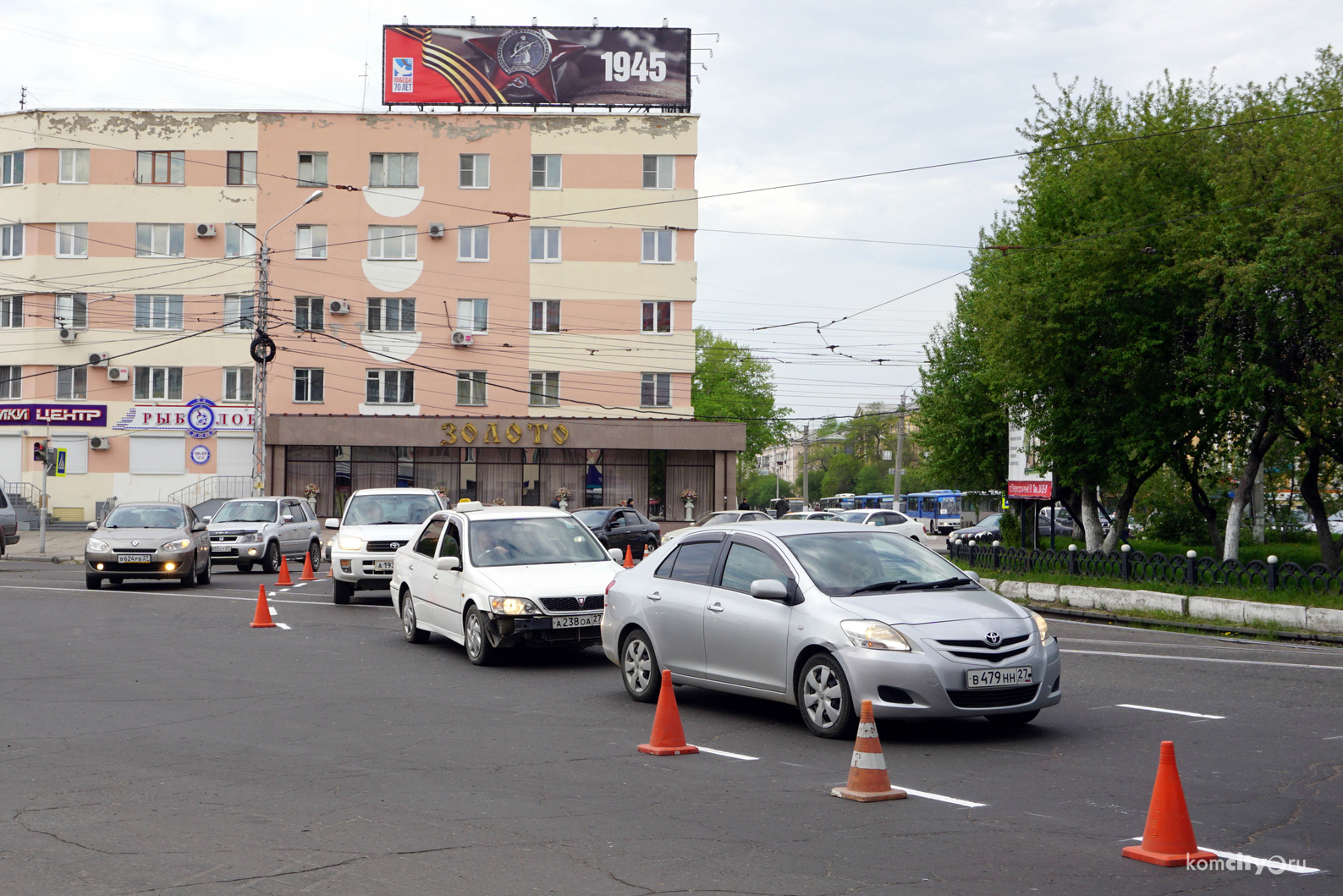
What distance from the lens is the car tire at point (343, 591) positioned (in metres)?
20.9

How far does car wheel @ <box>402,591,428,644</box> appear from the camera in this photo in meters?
15.6

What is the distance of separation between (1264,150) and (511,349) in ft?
114

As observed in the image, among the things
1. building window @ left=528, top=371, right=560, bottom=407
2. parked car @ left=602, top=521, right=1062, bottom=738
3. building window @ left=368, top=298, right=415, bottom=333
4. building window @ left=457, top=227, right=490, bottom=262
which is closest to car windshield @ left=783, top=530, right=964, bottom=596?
parked car @ left=602, top=521, right=1062, bottom=738

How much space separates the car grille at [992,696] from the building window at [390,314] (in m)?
46.0

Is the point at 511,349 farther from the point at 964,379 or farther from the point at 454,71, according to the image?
the point at 964,379

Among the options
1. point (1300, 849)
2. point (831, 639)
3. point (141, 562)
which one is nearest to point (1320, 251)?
point (831, 639)

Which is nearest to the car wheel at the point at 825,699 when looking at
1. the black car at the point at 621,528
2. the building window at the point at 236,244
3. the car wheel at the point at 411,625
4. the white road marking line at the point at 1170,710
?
the white road marking line at the point at 1170,710

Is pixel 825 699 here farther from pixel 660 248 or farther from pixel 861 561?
pixel 660 248

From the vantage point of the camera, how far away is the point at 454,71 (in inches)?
2073

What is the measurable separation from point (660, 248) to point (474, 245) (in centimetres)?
745

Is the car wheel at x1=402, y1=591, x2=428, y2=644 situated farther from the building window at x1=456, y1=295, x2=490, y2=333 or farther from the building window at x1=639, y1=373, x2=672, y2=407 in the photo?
the building window at x1=456, y1=295, x2=490, y2=333

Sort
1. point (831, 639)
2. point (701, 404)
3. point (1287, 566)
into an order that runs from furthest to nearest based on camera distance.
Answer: point (701, 404) < point (1287, 566) < point (831, 639)

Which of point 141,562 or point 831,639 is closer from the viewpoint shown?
point 831,639

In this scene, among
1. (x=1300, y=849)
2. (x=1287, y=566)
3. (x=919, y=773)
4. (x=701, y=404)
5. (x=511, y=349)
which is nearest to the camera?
(x=1300, y=849)
